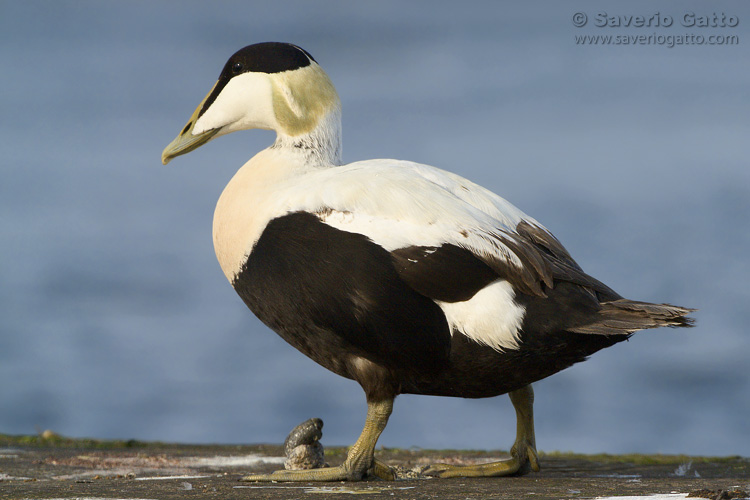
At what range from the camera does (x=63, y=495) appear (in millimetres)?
3396

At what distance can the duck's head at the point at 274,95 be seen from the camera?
446 cm

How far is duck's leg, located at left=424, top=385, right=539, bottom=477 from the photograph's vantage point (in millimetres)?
4383

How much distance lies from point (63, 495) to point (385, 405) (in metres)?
1.47

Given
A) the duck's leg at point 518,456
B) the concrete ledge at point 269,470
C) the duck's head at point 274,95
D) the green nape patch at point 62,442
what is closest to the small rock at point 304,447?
the concrete ledge at point 269,470

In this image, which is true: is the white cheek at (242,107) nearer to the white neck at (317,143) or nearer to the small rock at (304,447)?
the white neck at (317,143)

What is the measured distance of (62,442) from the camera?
21.8ft

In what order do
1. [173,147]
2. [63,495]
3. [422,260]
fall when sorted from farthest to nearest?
1. [173,147]
2. [422,260]
3. [63,495]

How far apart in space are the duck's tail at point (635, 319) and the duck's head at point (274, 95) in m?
1.78

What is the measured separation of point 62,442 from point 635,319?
4.86 metres

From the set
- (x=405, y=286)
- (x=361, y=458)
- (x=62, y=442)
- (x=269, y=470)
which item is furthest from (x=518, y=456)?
(x=62, y=442)

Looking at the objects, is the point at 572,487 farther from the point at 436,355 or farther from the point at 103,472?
the point at 103,472

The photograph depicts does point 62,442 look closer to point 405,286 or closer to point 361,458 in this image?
point 361,458

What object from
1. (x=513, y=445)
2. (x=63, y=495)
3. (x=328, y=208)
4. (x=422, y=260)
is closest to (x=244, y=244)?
(x=328, y=208)

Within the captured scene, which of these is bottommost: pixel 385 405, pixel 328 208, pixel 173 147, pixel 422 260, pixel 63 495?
pixel 63 495
